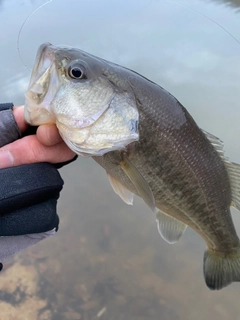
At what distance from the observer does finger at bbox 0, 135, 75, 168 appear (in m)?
0.86

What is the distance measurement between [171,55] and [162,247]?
4.71 ft

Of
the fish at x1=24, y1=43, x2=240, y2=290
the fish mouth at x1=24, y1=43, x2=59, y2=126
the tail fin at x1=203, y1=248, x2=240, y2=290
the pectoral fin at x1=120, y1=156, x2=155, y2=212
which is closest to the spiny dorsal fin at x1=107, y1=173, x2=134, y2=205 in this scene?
the fish at x1=24, y1=43, x2=240, y2=290

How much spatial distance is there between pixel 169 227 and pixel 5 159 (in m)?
0.52

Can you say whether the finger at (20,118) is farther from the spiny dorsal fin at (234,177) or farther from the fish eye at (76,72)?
the spiny dorsal fin at (234,177)

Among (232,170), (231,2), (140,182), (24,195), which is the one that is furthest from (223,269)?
(231,2)

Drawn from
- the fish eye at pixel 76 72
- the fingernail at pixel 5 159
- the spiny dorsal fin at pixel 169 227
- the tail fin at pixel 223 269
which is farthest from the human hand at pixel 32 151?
the tail fin at pixel 223 269

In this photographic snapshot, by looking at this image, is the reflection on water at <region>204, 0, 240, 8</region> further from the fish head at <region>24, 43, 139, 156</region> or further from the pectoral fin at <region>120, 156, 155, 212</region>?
the pectoral fin at <region>120, 156, 155, 212</region>

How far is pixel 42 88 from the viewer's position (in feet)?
2.46

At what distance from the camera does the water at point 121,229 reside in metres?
1.51

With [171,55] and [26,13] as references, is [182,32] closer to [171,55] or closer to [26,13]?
[171,55]

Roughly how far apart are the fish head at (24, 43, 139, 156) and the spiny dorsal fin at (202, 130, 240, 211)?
0.78 feet

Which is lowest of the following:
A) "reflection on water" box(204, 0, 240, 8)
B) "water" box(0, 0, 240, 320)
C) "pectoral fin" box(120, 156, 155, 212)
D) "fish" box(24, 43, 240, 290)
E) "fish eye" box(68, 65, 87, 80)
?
"water" box(0, 0, 240, 320)

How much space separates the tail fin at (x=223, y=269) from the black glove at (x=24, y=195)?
527 mm

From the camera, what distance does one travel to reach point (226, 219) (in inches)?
38.5
